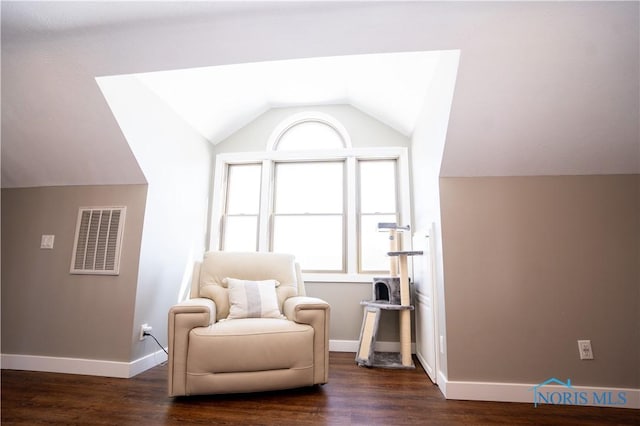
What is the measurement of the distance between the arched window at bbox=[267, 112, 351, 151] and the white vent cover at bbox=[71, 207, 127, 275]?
1.77 meters

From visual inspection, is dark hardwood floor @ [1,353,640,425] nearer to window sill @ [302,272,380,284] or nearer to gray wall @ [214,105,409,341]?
gray wall @ [214,105,409,341]

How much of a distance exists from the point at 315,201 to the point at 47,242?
2.54m

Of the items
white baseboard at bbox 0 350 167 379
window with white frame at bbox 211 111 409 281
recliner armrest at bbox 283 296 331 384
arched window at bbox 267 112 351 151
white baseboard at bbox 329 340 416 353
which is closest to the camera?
recliner armrest at bbox 283 296 331 384

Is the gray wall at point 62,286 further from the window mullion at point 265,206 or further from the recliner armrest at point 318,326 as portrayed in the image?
the recliner armrest at point 318,326

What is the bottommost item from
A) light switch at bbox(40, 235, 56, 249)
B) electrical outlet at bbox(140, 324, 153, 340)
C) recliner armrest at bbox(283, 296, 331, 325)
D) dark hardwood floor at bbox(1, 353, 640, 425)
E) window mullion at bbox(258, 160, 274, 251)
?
dark hardwood floor at bbox(1, 353, 640, 425)

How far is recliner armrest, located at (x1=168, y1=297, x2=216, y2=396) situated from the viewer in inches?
75.5

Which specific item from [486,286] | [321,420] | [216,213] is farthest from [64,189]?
[486,286]

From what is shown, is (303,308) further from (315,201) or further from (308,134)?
(308,134)

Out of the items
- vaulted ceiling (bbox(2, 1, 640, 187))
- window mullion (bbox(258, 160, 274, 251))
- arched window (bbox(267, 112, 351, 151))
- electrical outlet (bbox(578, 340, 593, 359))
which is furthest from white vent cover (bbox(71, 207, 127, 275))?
electrical outlet (bbox(578, 340, 593, 359))

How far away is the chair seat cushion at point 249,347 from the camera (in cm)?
194

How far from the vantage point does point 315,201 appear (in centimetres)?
358

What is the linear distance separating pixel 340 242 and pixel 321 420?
6.37ft

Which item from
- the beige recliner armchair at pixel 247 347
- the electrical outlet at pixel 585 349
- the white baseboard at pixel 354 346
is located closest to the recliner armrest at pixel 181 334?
the beige recliner armchair at pixel 247 347

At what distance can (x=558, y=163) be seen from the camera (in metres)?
2.11
